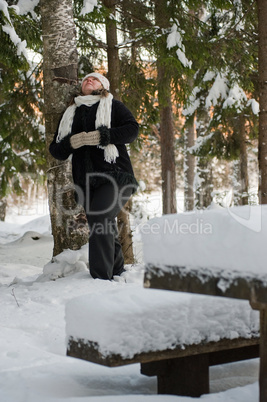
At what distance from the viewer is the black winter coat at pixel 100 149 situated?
4816 mm

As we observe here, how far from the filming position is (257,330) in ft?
8.25

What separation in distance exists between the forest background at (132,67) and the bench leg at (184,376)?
129 inches

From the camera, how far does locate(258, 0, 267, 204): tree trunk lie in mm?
6684

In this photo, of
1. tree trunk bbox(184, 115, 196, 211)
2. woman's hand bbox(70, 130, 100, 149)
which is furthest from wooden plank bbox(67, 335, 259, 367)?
tree trunk bbox(184, 115, 196, 211)

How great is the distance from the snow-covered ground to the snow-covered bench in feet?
1.94

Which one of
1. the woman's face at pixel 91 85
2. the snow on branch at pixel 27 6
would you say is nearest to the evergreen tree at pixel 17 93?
the snow on branch at pixel 27 6

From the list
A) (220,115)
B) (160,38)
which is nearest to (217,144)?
(220,115)

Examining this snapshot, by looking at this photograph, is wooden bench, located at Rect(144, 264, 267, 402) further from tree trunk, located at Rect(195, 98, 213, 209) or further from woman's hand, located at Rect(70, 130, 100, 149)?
tree trunk, located at Rect(195, 98, 213, 209)

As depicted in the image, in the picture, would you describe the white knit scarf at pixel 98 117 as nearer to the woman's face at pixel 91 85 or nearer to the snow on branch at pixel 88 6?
the woman's face at pixel 91 85

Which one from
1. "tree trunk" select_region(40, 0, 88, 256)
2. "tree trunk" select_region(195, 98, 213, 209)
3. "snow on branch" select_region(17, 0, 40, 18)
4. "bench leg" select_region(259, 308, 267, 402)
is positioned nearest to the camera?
"bench leg" select_region(259, 308, 267, 402)

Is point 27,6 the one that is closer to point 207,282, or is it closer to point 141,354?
point 141,354

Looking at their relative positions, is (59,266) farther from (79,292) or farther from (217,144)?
(217,144)

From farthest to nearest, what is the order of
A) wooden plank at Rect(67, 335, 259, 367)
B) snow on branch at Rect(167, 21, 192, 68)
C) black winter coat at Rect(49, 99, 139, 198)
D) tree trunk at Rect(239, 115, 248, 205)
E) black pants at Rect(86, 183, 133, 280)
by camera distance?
tree trunk at Rect(239, 115, 248, 205) < snow on branch at Rect(167, 21, 192, 68) < black winter coat at Rect(49, 99, 139, 198) < black pants at Rect(86, 183, 133, 280) < wooden plank at Rect(67, 335, 259, 367)

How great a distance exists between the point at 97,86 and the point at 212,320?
10.8ft
